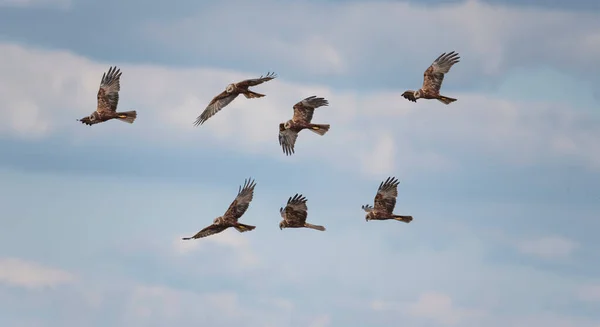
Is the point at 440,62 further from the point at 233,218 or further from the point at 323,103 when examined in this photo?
the point at 233,218

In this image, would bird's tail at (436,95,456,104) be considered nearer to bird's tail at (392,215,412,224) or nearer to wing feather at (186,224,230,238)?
bird's tail at (392,215,412,224)

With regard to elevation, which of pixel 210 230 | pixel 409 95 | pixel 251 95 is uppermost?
pixel 409 95

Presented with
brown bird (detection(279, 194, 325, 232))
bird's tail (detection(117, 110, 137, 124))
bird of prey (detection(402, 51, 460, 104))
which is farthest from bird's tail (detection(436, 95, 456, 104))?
bird's tail (detection(117, 110, 137, 124))

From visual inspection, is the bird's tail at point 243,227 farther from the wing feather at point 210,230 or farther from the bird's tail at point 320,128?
the bird's tail at point 320,128

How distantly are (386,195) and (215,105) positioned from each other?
643 inches

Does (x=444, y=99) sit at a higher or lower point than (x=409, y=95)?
lower

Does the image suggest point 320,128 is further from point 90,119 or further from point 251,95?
point 90,119

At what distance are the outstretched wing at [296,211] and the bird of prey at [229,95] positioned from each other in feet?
28.4

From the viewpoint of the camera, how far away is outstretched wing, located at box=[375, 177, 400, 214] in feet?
327

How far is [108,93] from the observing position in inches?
3757

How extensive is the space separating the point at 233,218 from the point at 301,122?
9964 mm

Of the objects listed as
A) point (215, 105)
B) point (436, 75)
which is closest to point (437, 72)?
point (436, 75)

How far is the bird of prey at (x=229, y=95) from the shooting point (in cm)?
9328

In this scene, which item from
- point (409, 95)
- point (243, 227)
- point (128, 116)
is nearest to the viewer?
point (243, 227)
